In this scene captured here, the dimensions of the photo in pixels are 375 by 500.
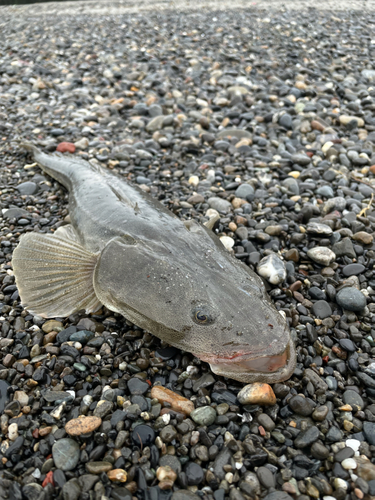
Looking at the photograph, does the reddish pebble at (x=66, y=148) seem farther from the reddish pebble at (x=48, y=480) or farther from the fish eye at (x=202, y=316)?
the reddish pebble at (x=48, y=480)

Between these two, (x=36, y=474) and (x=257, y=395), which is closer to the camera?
(x=36, y=474)

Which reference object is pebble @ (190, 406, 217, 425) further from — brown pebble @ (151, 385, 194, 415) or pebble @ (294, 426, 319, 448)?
pebble @ (294, 426, 319, 448)

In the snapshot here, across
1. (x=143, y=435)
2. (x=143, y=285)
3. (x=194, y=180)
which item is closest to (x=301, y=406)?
(x=143, y=435)

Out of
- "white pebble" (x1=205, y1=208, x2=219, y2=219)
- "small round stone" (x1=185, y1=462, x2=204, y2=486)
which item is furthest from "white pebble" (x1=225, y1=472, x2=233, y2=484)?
"white pebble" (x1=205, y1=208, x2=219, y2=219)

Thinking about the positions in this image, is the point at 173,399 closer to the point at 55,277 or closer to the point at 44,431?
the point at 44,431

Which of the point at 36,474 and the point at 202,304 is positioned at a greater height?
the point at 202,304

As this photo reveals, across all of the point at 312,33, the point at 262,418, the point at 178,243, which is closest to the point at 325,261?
the point at 178,243
